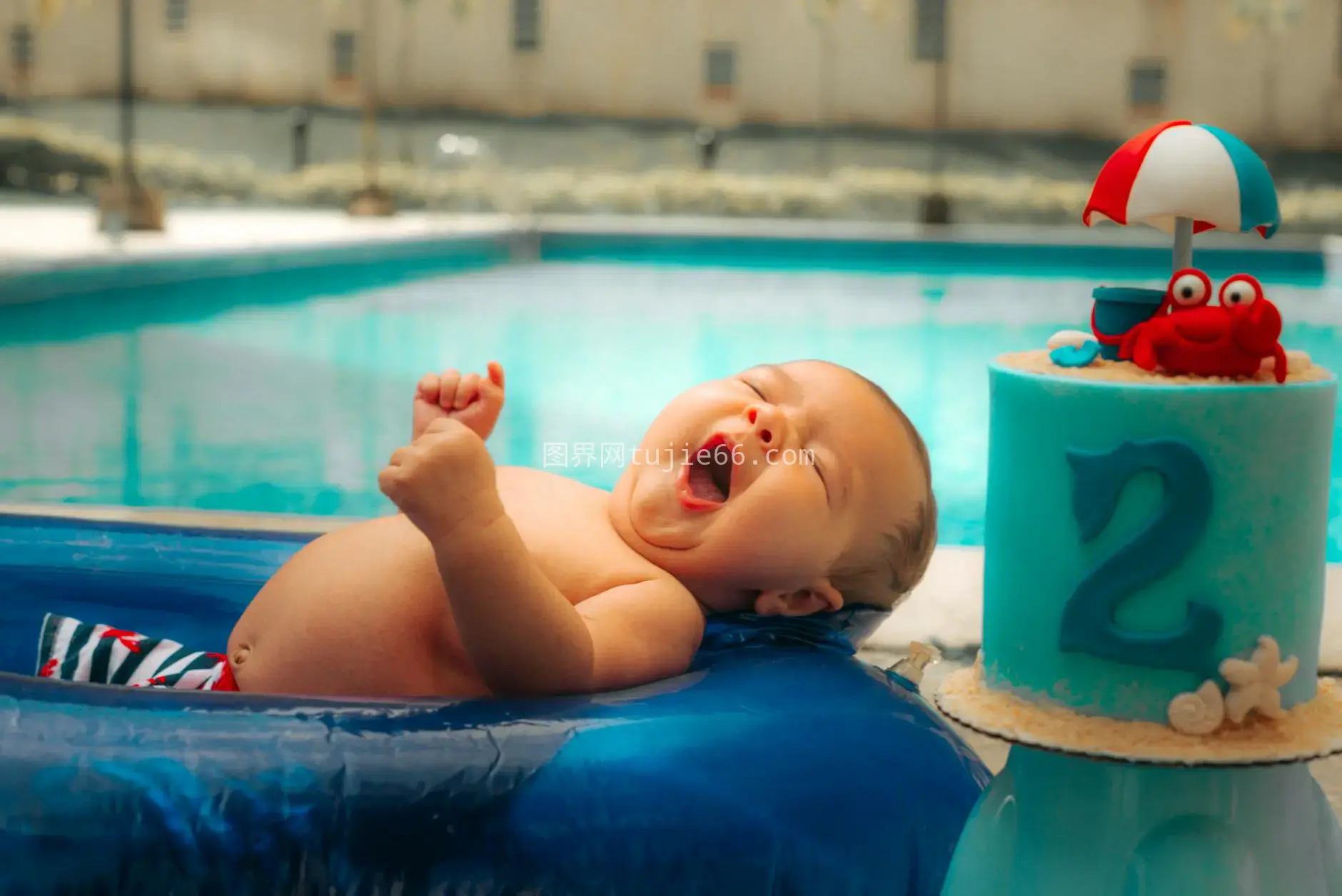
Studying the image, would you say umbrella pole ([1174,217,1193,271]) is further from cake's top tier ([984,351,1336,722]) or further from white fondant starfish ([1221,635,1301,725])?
white fondant starfish ([1221,635,1301,725])

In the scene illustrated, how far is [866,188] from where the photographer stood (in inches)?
627

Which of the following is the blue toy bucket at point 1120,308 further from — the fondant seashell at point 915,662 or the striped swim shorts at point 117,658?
the striped swim shorts at point 117,658

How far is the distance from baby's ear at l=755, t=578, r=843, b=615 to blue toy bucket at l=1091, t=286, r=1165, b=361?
455mm

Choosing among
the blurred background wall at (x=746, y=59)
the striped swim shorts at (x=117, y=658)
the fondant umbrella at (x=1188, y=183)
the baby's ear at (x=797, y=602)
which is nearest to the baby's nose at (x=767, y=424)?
the baby's ear at (x=797, y=602)

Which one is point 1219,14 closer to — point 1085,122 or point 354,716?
point 1085,122

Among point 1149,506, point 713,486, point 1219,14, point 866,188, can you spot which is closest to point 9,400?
point 713,486

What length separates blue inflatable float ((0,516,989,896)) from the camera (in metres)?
1.10

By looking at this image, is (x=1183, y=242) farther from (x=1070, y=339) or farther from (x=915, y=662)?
(x=915, y=662)

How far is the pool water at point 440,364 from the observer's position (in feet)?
13.8

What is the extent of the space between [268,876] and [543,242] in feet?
40.1

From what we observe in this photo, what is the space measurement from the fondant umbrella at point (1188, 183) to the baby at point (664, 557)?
42 centimetres

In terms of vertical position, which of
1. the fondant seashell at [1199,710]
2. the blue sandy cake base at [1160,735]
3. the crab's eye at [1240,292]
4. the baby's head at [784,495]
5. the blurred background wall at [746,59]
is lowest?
the blue sandy cake base at [1160,735]

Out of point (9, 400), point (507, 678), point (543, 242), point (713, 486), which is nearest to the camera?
point (507, 678)

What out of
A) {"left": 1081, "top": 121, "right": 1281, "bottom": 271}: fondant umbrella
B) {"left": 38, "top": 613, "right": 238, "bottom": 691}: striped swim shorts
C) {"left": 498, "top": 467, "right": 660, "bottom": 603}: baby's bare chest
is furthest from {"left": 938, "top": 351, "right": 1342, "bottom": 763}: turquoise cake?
{"left": 38, "top": 613, "right": 238, "bottom": 691}: striped swim shorts
